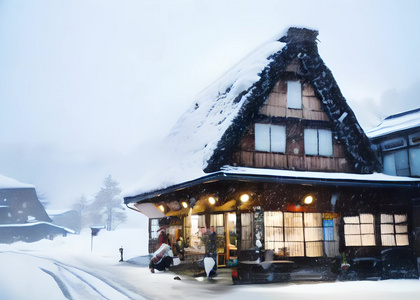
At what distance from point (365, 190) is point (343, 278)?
130 inches

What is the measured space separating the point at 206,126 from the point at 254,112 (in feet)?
8.90

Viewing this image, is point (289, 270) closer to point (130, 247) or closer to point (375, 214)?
point (375, 214)

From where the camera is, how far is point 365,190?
14.0m

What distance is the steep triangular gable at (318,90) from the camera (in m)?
13.4

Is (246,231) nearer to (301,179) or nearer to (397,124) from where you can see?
(301,179)

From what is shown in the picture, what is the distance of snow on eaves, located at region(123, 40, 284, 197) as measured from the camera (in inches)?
515

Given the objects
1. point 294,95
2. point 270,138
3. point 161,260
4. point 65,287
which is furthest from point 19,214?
point 294,95

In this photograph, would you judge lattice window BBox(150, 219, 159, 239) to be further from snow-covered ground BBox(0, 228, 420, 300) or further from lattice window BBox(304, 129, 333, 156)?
lattice window BBox(304, 129, 333, 156)

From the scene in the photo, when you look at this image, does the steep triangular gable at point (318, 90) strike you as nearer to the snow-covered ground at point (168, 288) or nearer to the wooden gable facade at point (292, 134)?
the wooden gable facade at point (292, 134)

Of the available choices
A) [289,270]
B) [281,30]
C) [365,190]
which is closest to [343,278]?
[289,270]

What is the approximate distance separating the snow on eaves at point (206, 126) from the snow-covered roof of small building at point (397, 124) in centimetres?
631

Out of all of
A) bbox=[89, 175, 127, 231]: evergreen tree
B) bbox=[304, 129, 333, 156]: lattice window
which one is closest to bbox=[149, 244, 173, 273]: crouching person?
bbox=[304, 129, 333, 156]: lattice window

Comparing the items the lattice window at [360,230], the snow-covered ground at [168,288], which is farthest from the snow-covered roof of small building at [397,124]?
the snow-covered ground at [168,288]

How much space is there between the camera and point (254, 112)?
1340cm
